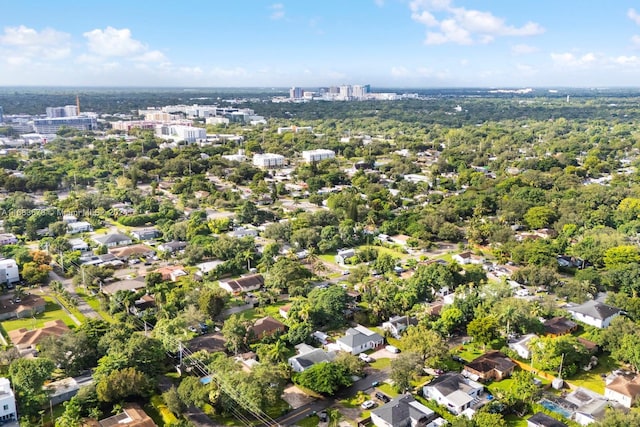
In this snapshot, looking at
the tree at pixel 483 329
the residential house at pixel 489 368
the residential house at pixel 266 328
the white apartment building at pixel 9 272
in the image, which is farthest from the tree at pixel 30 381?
the tree at pixel 483 329

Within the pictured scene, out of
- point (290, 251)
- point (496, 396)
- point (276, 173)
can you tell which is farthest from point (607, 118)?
point (496, 396)

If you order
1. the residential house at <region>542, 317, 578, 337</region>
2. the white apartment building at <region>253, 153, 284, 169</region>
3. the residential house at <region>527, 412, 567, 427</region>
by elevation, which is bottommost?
the residential house at <region>527, 412, 567, 427</region>

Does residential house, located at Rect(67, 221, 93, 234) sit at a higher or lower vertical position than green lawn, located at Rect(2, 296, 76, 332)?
higher

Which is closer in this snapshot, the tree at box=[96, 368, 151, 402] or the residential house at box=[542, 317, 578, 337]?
the tree at box=[96, 368, 151, 402]

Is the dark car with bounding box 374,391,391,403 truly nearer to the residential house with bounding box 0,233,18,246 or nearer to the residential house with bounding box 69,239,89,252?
the residential house with bounding box 69,239,89,252

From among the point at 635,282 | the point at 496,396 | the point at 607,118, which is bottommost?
the point at 496,396

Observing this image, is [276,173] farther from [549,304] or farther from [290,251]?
[549,304]

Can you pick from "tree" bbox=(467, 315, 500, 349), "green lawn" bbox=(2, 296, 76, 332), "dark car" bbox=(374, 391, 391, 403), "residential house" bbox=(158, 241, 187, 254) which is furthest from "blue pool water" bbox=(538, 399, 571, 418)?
"residential house" bbox=(158, 241, 187, 254)
